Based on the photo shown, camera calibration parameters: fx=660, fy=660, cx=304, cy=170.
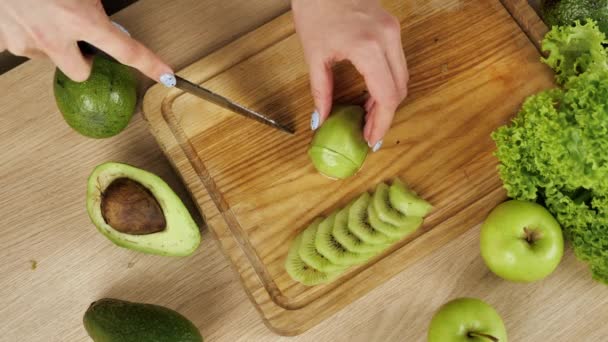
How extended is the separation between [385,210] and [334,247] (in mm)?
147

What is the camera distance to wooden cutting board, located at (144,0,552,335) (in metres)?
1.57

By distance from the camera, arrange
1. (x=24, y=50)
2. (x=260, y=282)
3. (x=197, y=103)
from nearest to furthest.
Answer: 1. (x=24, y=50)
2. (x=260, y=282)
3. (x=197, y=103)

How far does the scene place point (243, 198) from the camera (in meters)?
1.62

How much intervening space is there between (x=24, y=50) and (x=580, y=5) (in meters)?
1.31

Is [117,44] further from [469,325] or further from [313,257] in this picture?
Result: [469,325]

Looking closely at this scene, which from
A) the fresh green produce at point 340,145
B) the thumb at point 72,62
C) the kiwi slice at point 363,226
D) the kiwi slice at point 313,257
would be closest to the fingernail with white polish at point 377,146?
the fresh green produce at point 340,145

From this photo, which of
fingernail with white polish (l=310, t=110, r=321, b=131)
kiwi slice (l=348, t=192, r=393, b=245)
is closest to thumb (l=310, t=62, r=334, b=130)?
fingernail with white polish (l=310, t=110, r=321, b=131)

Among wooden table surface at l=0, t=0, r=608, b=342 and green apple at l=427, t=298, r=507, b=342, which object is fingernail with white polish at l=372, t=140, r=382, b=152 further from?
Answer: green apple at l=427, t=298, r=507, b=342

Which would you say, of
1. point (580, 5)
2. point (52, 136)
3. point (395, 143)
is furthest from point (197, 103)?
point (580, 5)

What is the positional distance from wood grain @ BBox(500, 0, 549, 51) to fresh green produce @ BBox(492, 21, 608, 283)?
0.07 m

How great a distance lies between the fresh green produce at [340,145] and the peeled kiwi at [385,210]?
0.08 meters

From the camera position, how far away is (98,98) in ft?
4.81

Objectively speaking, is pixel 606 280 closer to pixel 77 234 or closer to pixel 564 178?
pixel 564 178

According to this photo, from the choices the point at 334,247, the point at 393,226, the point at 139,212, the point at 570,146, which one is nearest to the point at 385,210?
→ the point at 393,226
